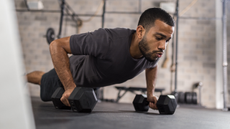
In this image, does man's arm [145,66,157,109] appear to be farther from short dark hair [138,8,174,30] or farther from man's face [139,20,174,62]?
short dark hair [138,8,174,30]

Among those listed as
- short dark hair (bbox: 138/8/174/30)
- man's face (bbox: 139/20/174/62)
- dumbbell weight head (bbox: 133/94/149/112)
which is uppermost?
short dark hair (bbox: 138/8/174/30)

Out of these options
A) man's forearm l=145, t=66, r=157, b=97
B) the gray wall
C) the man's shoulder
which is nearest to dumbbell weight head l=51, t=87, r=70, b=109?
the man's shoulder

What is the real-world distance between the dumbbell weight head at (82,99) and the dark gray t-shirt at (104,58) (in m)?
0.28

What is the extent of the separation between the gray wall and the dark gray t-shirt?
3.04 m

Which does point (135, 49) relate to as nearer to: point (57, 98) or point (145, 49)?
point (145, 49)

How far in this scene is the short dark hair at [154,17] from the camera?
123 centimetres

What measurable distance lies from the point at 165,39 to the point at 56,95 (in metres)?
0.80

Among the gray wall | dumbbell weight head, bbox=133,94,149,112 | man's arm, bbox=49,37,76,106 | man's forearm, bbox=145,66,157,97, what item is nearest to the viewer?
man's arm, bbox=49,37,76,106

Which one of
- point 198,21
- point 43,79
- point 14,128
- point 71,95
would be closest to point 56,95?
point 71,95

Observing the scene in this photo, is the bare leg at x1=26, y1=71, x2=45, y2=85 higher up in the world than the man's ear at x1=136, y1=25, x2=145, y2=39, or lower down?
lower down

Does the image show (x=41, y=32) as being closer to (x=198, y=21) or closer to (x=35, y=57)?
(x=35, y=57)

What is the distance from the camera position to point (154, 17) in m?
1.26

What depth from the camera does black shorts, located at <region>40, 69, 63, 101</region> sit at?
163 cm

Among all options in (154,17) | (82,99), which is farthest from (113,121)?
(154,17)
